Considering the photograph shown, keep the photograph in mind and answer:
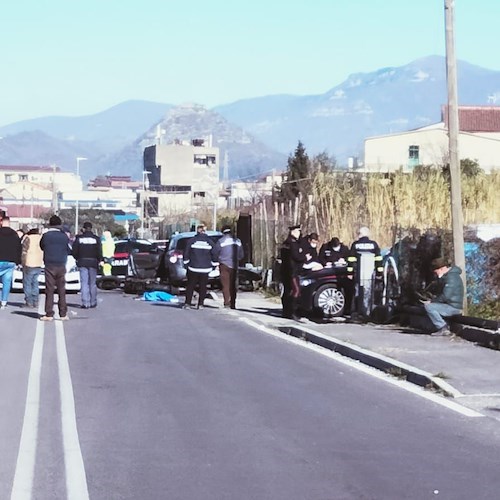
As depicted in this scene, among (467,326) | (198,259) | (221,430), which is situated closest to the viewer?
(221,430)

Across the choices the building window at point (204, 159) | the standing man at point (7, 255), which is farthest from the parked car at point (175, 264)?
the building window at point (204, 159)

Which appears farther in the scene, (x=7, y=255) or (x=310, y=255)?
(x=7, y=255)

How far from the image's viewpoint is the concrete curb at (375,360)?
1340 centimetres

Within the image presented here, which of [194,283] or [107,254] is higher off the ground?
[107,254]

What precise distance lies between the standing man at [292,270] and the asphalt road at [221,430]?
15.7 feet

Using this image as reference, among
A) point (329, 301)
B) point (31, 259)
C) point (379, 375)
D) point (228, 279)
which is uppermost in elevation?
point (31, 259)

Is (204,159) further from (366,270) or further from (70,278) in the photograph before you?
(366,270)

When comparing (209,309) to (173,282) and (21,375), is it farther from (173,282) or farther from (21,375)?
(21,375)

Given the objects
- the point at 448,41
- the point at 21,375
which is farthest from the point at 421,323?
the point at 21,375

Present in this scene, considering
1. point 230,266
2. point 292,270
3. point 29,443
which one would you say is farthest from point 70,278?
point 29,443

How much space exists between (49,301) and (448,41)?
815cm

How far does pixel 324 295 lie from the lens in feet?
75.1

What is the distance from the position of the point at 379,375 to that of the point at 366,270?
755 cm

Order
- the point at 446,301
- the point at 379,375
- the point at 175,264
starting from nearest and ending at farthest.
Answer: the point at 379,375 < the point at 446,301 < the point at 175,264
